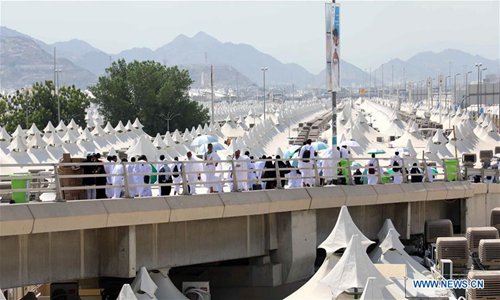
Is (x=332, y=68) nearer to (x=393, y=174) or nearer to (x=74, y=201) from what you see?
(x=393, y=174)

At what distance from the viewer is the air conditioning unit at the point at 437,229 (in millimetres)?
30734

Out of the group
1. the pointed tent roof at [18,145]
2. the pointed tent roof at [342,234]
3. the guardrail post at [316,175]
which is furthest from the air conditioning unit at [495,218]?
the pointed tent roof at [18,145]

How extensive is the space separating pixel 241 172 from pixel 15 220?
24.8ft

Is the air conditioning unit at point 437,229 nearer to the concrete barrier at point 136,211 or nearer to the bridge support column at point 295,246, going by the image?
the bridge support column at point 295,246

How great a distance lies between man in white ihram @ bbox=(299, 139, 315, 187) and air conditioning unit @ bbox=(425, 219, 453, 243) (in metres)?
4.03

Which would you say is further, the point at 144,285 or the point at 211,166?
the point at 211,166

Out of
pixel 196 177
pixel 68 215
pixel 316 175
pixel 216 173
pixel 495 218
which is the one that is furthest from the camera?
pixel 495 218

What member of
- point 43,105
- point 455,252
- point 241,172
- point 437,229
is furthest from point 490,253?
point 43,105

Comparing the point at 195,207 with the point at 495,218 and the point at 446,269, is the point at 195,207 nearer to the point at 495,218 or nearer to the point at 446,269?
the point at 446,269

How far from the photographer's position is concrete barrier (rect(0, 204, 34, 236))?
2026 centimetres

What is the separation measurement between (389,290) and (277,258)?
6645 millimetres

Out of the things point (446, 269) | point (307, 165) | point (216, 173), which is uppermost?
point (307, 165)

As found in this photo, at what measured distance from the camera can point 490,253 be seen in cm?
2609

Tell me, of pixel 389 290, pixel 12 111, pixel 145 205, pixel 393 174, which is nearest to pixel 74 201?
pixel 145 205
